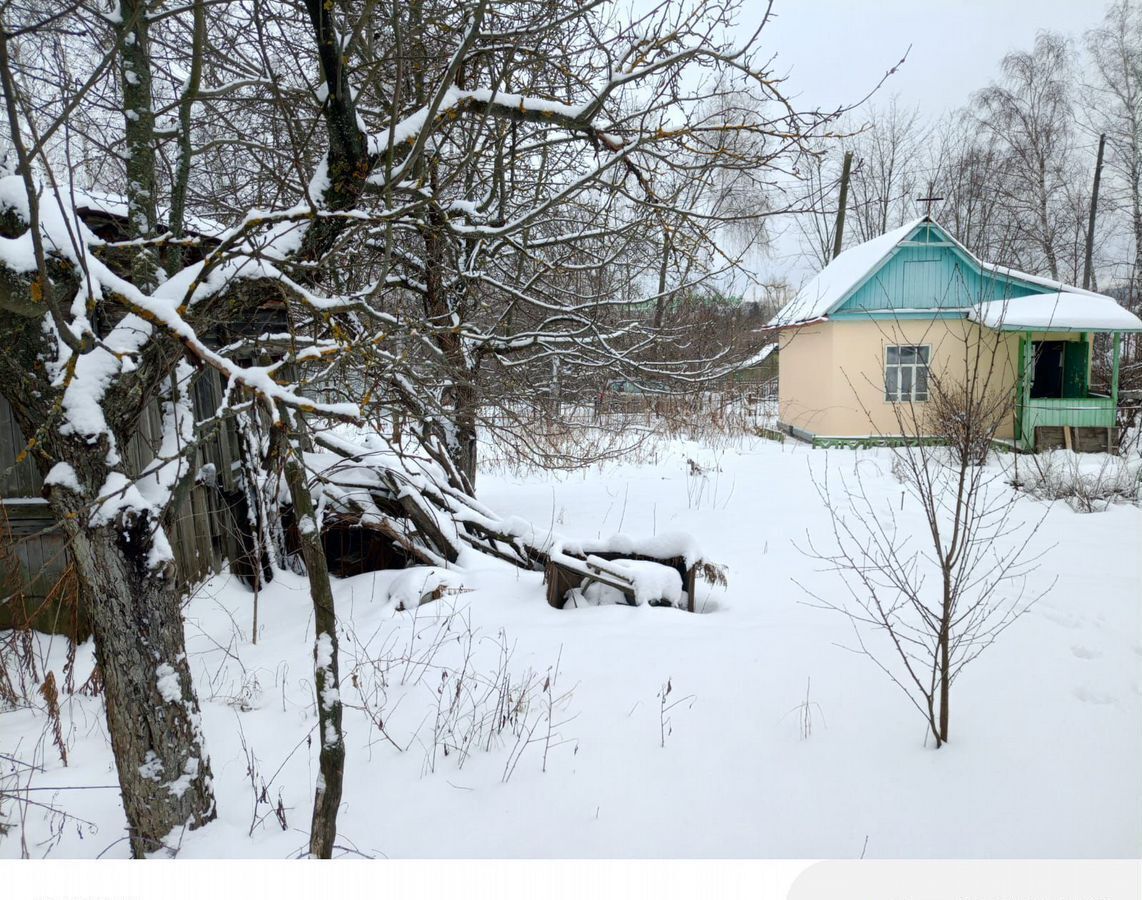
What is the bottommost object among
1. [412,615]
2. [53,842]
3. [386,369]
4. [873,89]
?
[53,842]

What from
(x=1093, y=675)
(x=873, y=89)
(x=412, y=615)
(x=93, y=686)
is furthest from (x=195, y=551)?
(x=1093, y=675)

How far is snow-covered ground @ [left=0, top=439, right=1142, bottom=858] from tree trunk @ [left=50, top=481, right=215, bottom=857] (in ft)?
0.69

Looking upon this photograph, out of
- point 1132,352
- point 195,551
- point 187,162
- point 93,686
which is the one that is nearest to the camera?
Result: point 187,162

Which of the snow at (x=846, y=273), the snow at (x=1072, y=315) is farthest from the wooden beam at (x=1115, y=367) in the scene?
the snow at (x=846, y=273)

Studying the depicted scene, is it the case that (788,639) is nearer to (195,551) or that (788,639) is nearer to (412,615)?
(412,615)

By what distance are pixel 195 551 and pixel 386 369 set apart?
266 cm

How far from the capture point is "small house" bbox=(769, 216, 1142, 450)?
9.87 meters

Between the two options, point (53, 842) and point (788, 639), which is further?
point (788, 639)

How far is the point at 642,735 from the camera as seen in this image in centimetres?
286

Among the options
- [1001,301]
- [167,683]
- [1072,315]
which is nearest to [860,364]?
[1001,301]

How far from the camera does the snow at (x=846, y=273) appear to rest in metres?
10.6

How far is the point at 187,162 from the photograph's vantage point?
2.63 m

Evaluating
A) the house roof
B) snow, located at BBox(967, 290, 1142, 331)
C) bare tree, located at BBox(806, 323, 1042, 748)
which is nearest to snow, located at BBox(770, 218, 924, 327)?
the house roof

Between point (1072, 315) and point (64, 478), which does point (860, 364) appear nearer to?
point (1072, 315)
